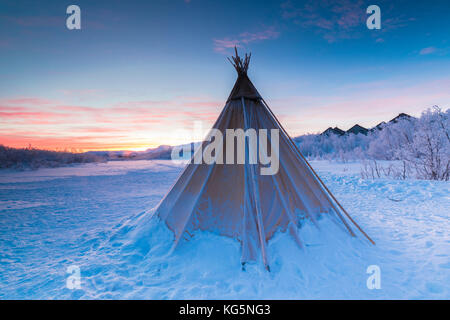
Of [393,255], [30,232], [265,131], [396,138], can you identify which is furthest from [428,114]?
[30,232]

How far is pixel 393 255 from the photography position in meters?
3.83

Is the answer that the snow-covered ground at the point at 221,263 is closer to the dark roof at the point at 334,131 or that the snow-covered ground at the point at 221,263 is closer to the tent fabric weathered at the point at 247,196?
the tent fabric weathered at the point at 247,196

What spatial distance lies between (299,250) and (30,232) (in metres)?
7.02

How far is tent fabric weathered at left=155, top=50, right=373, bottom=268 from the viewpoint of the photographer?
369 cm

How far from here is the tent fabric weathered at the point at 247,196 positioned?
3.69 m

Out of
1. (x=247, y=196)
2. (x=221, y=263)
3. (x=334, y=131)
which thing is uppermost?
(x=334, y=131)

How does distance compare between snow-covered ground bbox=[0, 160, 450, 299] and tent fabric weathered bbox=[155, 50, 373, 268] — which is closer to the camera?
snow-covered ground bbox=[0, 160, 450, 299]

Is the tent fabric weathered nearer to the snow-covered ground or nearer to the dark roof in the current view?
the snow-covered ground

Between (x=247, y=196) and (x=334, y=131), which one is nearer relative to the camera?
(x=247, y=196)

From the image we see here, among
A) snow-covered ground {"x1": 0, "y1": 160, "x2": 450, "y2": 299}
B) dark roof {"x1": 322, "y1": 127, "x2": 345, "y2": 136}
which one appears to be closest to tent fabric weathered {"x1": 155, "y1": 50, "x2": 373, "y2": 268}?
snow-covered ground {"x1": 0, "y1": 160, "x2": 450, "y2": 299}

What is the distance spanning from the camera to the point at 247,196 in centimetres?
377

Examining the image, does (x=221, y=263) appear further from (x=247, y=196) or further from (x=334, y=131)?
(x=334, y=131)

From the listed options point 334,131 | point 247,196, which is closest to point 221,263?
point 247,196

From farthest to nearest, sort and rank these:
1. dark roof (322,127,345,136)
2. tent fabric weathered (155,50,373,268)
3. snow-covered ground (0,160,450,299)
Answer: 1. dark roof (322,127,345,136)
2. tent fabric weathered (155,50,373,268)
3. snow-covered ground (0,160,450,299)
